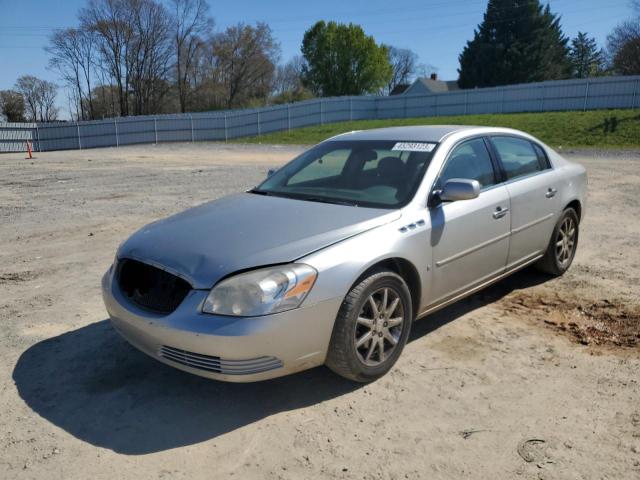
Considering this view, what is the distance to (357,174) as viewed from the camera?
4176 millimetres

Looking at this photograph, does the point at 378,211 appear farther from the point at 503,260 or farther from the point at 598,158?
the point at 598,158

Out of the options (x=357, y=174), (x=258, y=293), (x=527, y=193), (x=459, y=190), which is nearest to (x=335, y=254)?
(x=258, y=293)

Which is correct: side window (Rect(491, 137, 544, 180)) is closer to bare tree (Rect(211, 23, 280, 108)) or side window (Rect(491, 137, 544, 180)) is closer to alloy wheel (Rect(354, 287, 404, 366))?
alloy wheel (Rect(354, 287, 404, 366))

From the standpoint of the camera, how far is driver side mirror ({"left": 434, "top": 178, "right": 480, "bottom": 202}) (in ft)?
11.8

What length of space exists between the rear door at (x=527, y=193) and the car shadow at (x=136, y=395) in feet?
7.11

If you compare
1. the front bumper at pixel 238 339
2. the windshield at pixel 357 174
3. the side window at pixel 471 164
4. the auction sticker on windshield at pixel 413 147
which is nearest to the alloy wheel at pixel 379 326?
the front bumper at pixel 238 339

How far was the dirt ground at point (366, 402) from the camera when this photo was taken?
2.63 meters

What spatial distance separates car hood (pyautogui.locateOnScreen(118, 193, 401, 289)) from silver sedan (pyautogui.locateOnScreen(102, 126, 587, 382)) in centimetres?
1

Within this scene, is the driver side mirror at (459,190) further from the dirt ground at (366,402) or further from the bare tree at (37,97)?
the bare tree at (37,97)

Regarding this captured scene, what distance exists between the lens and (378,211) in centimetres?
357

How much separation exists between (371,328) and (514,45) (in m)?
49.2

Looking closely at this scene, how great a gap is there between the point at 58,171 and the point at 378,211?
54.4 ft

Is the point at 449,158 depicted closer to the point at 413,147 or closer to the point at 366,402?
the point at 413,147

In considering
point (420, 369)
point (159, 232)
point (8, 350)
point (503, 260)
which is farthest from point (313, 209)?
point (8, 350)
